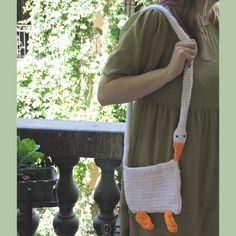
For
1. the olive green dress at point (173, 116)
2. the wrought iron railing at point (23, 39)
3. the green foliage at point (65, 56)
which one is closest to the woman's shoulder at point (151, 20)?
the olive green dress at point (173, 116)

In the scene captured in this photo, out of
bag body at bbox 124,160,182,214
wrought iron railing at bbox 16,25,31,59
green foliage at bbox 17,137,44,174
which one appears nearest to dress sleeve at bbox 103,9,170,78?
bag body at bbox 124,160,182,214

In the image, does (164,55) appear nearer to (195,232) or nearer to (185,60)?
(185,60)

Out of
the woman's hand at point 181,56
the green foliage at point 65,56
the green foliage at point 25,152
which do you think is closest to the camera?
the woman's hand at point 181,56

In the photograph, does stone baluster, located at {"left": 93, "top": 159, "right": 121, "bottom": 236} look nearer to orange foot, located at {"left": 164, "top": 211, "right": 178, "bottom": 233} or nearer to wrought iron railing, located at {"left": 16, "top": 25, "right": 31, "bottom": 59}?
orange foot, located at {"left": 164, "top": 211, "right": 178, "bottom": 233}

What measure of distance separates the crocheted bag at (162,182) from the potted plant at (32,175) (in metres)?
0.33

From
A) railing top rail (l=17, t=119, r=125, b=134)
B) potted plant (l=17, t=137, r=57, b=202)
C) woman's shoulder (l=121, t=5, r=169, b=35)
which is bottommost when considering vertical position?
potted plant (l=17, t=137, r=57, b=202)

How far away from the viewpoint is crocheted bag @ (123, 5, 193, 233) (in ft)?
3.03

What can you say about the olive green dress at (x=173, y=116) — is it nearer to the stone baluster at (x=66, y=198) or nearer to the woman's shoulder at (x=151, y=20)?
the woman's shoulder at (x=151, y=20)

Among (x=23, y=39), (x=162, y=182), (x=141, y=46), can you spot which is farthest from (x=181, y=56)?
(x=23, y=39)

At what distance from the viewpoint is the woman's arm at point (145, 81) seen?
909mm

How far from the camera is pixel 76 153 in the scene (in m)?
1.41

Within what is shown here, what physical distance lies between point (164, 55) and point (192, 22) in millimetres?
100

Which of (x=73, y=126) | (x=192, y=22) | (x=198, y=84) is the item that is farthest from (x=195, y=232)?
(x=73, y=126)

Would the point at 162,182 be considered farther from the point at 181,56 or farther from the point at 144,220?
the point at 181,56
